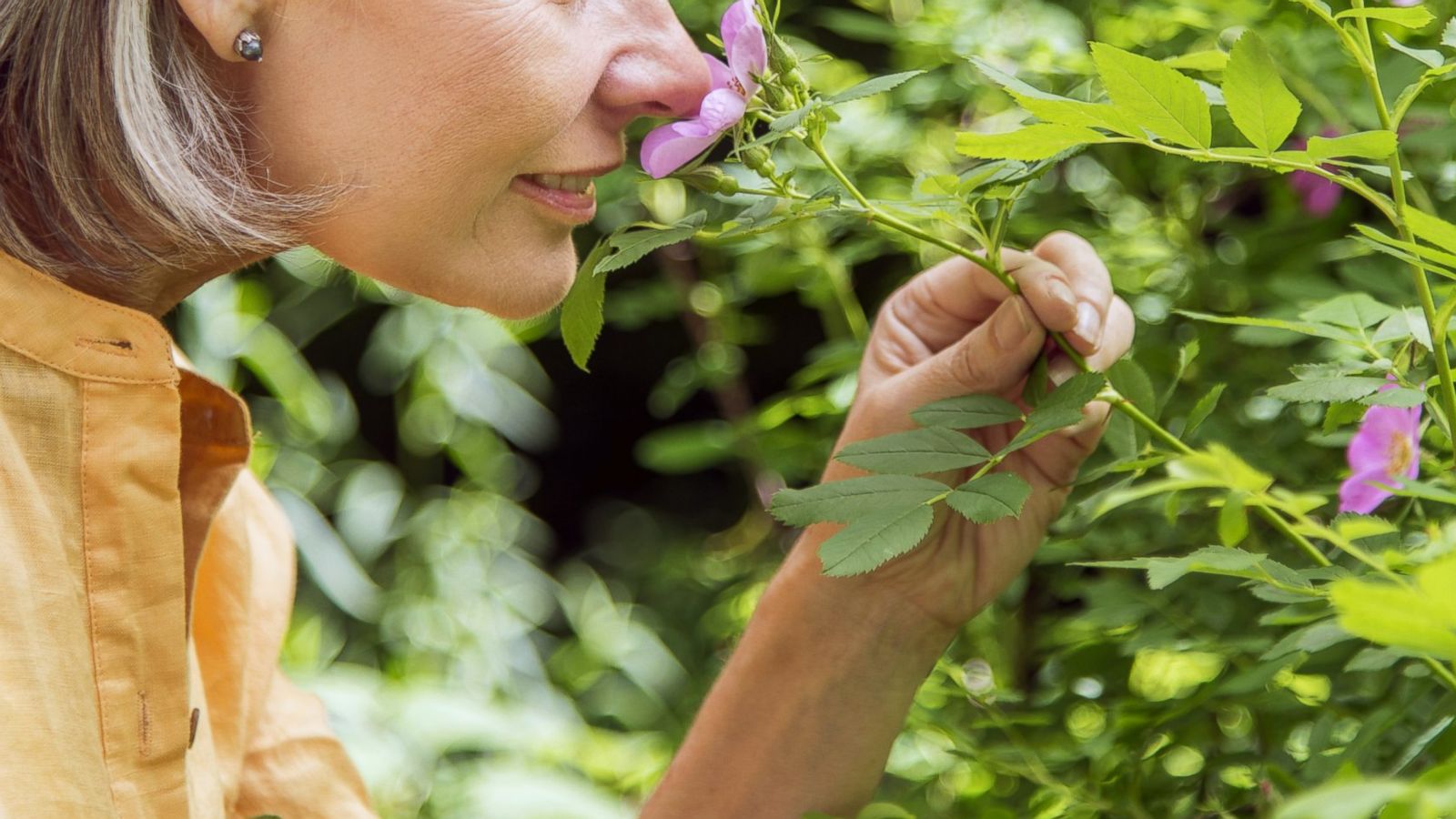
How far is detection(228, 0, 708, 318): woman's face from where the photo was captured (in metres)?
0.72

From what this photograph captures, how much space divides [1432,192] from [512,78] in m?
0.72

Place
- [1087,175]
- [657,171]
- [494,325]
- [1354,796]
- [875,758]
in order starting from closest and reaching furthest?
[1354,796]
[657,171]
[875,758]
[1087,175]
[494,325]

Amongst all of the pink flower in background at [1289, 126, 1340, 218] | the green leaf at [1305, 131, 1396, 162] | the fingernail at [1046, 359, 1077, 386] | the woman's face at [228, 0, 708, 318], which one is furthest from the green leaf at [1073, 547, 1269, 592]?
the pink flower in background at [1289, 126, 1340, 218]

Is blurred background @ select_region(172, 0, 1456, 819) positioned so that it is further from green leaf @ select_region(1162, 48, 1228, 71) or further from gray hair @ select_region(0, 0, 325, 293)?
gray hair @ select_region(0, 0, 325, 293)

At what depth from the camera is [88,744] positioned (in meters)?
0.71

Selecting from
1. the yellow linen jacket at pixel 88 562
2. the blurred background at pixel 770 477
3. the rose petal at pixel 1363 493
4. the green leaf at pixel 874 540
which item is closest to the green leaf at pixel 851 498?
the green leaf at pixel 874 540

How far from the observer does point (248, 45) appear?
71 cm

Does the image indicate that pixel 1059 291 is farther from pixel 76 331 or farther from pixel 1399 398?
pixel 76 331

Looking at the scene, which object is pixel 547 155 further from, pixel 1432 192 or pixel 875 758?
pixel 1432 192

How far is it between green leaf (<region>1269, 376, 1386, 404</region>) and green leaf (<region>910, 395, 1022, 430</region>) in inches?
5.7

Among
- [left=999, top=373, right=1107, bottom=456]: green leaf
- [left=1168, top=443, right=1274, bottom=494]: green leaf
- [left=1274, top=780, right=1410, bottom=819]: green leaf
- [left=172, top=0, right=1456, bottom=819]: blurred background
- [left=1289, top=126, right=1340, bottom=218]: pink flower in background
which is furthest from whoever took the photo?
[left=1289, top=126, right=1340, bottom=218]: pink flower in background


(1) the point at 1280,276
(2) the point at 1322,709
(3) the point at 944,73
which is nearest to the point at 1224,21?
(1) the point at 1280,276

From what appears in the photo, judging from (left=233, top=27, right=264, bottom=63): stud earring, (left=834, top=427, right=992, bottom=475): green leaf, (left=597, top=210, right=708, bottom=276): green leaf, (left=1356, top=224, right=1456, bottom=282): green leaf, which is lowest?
(left=834, top=427, right=992, bottom=475): green leaf

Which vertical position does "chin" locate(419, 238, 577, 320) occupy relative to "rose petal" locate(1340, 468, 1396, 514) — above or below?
above
